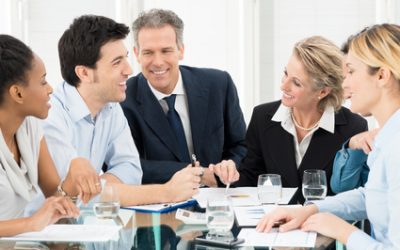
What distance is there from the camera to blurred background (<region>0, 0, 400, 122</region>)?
5348 mm

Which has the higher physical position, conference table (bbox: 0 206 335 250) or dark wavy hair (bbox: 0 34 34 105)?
dark wavy hair (bbox: 0 34 34 105)

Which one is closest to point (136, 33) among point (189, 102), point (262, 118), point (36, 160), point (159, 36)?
point (159, 36)

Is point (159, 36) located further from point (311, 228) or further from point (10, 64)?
point (311, 228)

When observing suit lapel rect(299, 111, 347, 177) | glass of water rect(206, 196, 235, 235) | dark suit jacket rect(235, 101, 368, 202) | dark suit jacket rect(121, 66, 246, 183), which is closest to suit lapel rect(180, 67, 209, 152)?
dark suit jacket rect(121, 66, 246, 183)

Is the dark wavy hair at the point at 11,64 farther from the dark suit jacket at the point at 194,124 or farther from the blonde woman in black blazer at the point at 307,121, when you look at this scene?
the blonde woman in black blazer at the point at 307,121

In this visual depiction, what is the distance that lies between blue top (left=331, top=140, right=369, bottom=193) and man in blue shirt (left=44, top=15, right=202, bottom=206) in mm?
993

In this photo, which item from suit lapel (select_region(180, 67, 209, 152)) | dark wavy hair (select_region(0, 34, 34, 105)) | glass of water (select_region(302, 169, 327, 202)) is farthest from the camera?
suit lapel (select_region(180, 67, 209, 152))

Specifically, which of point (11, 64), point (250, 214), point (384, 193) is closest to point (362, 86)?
point (384, 193)

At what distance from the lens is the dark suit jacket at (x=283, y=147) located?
3.33 metres

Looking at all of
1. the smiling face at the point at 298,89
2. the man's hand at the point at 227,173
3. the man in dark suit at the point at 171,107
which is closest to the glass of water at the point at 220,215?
the man's hand at the point at 227,173

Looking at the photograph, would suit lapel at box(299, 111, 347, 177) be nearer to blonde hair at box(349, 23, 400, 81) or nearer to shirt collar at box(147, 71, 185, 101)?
shirt collar at box(147, 71, 185, 101)

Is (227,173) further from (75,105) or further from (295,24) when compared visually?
(295,24)

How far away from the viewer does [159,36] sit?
3.84 meters

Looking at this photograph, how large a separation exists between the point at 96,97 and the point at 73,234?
1193mm
